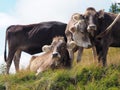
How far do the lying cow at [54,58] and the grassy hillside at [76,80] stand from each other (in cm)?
72

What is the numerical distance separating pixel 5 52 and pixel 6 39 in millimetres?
508

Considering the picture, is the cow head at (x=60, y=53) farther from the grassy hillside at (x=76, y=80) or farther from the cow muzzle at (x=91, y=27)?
the cow muzzle at (x=91, y=27)

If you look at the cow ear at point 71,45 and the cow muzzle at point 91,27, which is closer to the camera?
the cow muzzle at point 91,27

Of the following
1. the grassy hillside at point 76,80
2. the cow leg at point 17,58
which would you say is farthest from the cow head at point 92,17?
the cow leg at point 17,58

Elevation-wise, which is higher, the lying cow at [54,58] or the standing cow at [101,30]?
the standing cow at [101,30]

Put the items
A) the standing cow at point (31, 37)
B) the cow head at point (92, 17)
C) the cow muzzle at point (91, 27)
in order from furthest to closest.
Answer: the standing cow at point (31, 37) < the cow head at point (92, 17) < the cow muzzle at point (91, 27)

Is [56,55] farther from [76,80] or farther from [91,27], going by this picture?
[76,80]

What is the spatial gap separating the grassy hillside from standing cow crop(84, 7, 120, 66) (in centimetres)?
71

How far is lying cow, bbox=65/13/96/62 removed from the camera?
47.7ft

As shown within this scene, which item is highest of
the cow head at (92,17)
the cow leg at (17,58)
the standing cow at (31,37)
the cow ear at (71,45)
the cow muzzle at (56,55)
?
the cow head at (92,17)

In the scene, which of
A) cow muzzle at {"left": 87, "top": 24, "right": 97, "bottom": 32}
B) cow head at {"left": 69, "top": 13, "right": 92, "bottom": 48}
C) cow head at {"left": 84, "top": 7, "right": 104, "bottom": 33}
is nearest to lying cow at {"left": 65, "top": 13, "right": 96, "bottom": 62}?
cow head at {"left": 69, "top": 13, "right": 92, "bottom": 48}

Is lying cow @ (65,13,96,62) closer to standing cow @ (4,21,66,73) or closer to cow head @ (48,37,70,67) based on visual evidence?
cow head @ (48,37,70,67)

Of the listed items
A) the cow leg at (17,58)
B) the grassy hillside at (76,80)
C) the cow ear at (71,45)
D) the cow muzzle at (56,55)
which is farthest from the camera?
the cow leg at (17,58)

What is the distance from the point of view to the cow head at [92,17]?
1415cm
